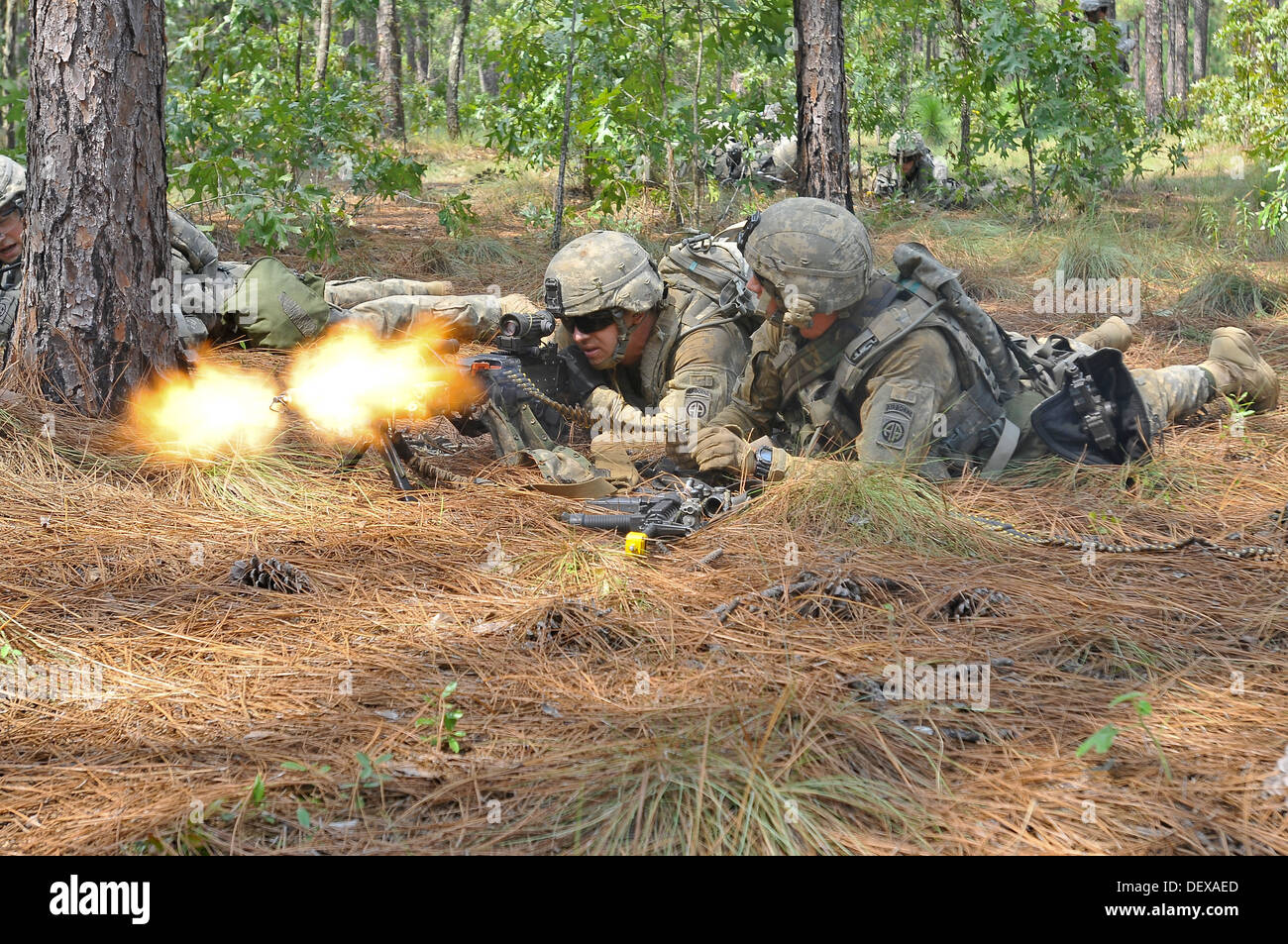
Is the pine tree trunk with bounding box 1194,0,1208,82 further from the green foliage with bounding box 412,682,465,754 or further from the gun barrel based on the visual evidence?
the green foliage with bounding box 412,682,465,754

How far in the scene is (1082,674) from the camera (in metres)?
3.07

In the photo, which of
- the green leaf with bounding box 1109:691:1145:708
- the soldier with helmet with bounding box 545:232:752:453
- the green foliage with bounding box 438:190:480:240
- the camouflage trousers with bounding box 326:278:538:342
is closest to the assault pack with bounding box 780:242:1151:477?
the soldier with helmet with bounding box 545:232:752:453

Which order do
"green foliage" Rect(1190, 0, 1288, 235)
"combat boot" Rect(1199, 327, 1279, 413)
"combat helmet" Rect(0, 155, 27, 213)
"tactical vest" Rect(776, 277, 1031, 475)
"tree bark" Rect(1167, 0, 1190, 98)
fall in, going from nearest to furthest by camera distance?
1. "tactical vest" Rect(776, 277, 1031, 475)
2. "combat boot" Rect(1199, 327, 1279, 413)
3. "combat helmet" Rect(0, 155, 27, 213)
4. "green foliage" Rect(1190, 0, 1288, 235)
5. "tree bark" Rect(1167, 0, 1190, 98)

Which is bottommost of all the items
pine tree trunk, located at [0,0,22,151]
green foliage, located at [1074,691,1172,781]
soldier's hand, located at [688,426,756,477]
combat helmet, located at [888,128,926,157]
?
green foliage, located at [1074,691,1172,781]

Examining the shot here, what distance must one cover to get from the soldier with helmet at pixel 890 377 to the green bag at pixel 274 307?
271 cm

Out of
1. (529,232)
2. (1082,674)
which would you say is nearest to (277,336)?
(529,232)

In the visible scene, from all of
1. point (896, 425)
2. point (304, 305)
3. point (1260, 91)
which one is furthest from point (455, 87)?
point (896, 425)

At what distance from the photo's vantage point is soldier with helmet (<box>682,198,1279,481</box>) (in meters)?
4.45

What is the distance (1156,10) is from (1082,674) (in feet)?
61.8

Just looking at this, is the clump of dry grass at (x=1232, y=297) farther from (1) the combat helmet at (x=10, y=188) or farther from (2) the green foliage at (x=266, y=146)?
(1) the combat helmet at (x=10, y=188)

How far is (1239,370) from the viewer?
5480 millimetres

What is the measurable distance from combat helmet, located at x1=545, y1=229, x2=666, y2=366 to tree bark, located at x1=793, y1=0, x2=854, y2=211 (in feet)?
8.42

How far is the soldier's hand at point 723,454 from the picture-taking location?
4547 mm

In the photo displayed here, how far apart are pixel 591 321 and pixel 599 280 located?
215mm
